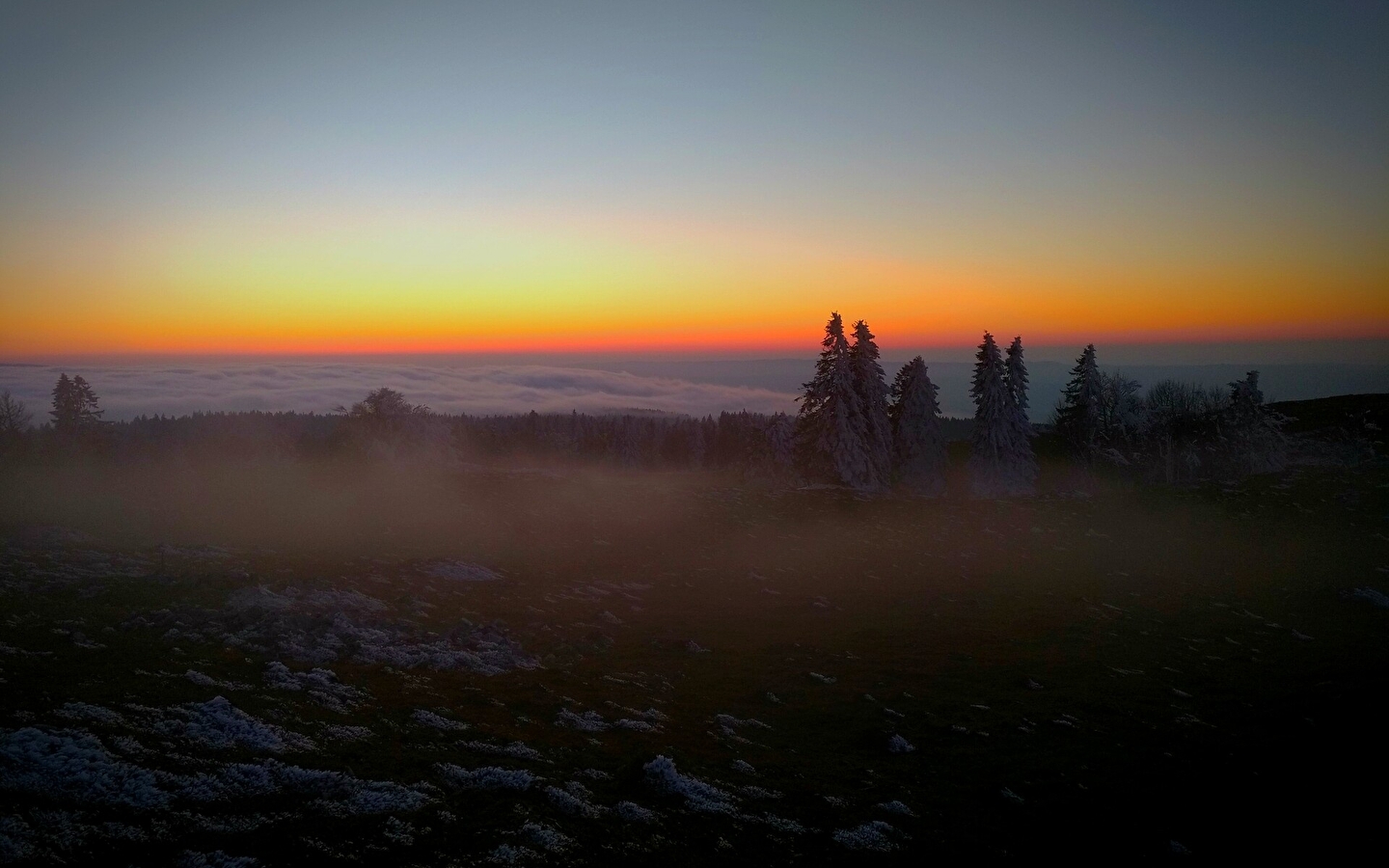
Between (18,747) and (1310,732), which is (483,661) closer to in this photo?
(18,747)

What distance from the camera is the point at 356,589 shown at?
2966 cm

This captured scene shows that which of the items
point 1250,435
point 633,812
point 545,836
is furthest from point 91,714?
point 1250,435

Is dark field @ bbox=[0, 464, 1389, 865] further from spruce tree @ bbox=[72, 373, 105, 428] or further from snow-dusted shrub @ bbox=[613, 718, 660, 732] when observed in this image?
spruce tree @ bbox=[72, 373, 105, 428]

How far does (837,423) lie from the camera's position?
70.9 m

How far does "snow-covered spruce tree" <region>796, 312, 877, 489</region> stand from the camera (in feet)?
233

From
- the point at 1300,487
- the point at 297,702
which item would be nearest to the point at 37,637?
the point at 297,702

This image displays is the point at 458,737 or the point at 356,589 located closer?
the point at 458,737

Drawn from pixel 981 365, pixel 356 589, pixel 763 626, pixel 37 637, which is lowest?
pixel 763 626

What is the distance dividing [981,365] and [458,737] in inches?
2729

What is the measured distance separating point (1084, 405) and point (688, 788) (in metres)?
76.4

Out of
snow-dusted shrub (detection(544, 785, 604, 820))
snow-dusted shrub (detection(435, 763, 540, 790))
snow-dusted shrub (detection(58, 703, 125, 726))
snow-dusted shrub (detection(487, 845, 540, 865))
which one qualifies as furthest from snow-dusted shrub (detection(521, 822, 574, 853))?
snow-dusted shrub (detection(58, 703, 125, 726))

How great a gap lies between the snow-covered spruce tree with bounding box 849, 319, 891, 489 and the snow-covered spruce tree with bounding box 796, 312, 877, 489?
4.78 feet

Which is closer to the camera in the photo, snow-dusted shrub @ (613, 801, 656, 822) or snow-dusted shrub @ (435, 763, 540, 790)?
snow-dusted shrub @ (613, 801, 656, 822)

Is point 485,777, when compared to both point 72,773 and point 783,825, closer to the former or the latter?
point 783,825
